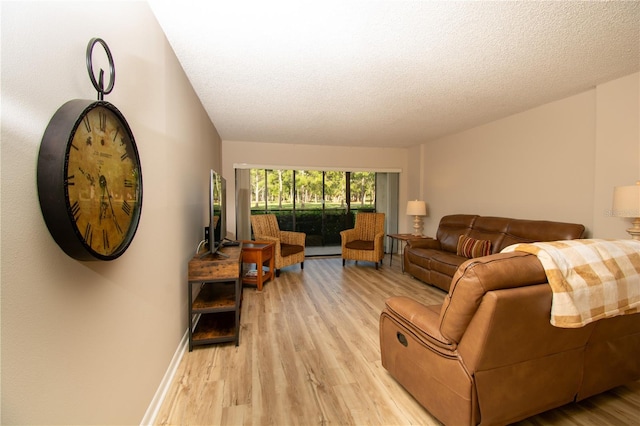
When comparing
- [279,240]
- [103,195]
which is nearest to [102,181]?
[103,195]

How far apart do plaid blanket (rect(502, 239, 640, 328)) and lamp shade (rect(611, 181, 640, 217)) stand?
1.33 meters

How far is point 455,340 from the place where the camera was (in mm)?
1377

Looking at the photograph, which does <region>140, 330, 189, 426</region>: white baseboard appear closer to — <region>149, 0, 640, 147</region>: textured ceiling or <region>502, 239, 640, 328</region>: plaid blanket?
<region>502, 239, 640, 328</region>: plaid blanket

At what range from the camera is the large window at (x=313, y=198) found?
598cm

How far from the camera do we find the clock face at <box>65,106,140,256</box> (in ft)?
2.79

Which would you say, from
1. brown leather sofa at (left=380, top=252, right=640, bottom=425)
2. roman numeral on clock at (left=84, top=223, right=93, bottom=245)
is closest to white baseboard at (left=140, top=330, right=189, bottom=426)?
roman numeral on clock at (left=84, top=223, right=93, bottom=245)

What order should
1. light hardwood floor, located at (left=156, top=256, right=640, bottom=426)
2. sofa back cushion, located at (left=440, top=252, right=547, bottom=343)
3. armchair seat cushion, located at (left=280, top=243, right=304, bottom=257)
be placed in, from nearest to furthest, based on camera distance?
sofa back cushion, located at (left=440, top=252, right=547, bottom=343) → light hardwood floor, located at (left=156, top=256, right=640, bottom=426) → armchair seat cushion, located at (left=280, top=243, right=304, bottom=257)

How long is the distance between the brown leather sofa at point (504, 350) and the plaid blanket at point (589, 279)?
5 centimetres

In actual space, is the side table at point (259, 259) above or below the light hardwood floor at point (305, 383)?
above

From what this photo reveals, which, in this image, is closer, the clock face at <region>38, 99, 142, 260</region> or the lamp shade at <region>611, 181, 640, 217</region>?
the clock face at <region>38, 99, 142, 260</region>

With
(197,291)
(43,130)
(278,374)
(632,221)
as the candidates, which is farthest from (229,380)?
(632,221)

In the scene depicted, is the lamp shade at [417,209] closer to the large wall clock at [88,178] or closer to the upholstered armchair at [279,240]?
the upholstered armchair at [279,240]

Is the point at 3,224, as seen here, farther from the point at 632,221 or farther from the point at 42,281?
the point at 632,221

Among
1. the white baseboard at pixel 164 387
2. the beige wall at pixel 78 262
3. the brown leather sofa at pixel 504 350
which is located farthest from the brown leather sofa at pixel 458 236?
the beige wall at pixel 78 262
